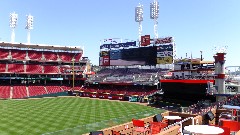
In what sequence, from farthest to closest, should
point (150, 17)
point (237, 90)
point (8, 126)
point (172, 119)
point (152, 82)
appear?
point (150, 17), point (152, 82), point (237, 90), point (8, 126), point (172, 119)

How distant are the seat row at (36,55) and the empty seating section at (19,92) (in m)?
11.8

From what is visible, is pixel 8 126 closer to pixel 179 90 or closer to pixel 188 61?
pixel 179 90

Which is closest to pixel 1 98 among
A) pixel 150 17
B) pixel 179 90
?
pixel 179 90

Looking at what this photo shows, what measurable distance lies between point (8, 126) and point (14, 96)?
42220 millimetres

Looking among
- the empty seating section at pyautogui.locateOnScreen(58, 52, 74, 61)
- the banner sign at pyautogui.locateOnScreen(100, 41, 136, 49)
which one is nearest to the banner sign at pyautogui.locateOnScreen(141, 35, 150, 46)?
the banner sign at pyautogui.locateOnScreen(100, 41, 136, 49)

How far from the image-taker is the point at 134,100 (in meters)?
60.0

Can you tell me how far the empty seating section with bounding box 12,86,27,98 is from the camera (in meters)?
71.8

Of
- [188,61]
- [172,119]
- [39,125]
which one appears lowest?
[39,125]

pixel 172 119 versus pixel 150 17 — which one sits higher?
pixel 150 17

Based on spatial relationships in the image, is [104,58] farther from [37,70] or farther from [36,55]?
[36,55]

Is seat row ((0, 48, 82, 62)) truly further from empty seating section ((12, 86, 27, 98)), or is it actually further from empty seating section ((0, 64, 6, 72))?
empty seating section ((12, 86, 27, 98))

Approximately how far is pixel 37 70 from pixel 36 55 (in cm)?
765

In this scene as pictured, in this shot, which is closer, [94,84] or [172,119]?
[172,119]

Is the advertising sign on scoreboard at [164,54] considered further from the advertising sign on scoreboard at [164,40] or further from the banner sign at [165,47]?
the advertising sign on scoreboard at [164,40]
